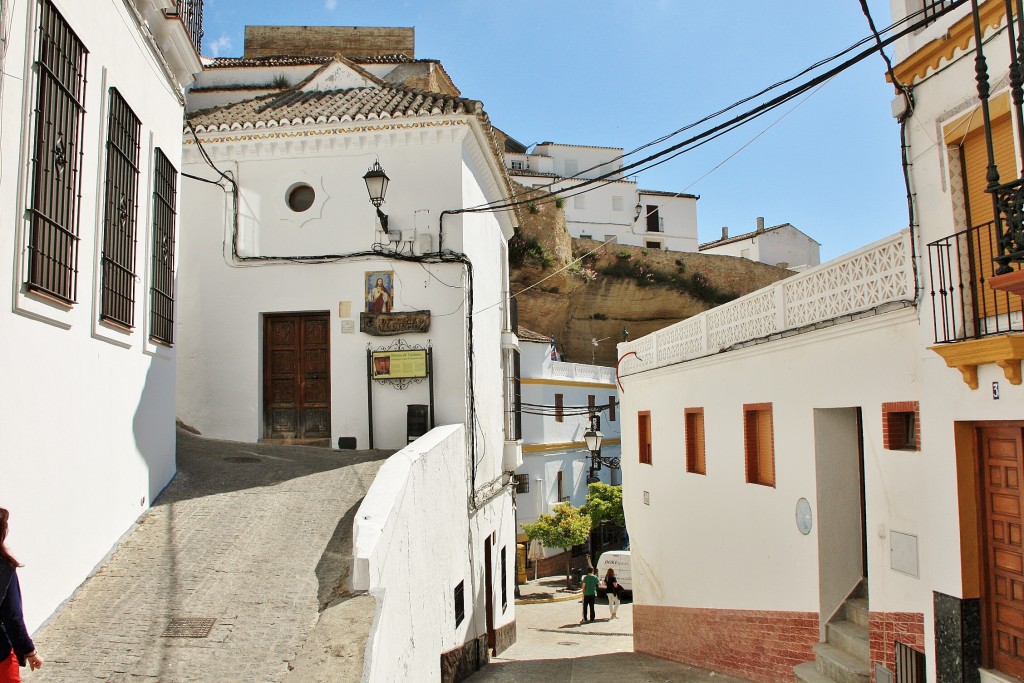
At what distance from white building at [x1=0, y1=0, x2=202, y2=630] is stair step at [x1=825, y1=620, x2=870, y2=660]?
6633mm

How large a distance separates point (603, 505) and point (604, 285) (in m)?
14.1

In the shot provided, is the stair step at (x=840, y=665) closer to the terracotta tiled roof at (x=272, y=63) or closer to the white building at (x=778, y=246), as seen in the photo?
the terracotta tiled roof at (x=272, y=63)

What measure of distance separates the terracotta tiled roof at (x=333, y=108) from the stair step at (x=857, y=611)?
7.61 m

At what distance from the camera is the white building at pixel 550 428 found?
29391mm

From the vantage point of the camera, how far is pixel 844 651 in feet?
25.1

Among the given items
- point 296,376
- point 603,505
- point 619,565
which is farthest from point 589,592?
point 603,505

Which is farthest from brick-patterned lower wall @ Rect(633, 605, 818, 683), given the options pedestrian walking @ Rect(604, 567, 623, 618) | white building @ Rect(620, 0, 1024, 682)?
pedestrian walking @ Rect(604, 567, 623, 618)

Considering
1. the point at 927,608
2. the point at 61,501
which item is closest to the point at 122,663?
the point at 61,501

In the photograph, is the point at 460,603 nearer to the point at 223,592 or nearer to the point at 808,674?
the point at 808,674

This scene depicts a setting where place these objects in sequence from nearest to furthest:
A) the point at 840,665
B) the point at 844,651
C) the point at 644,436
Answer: the point at 840,665 → the point at 844,651 → the point at 644,436

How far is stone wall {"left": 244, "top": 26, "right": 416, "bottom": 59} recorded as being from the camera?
21297mm

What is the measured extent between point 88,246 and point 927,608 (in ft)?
23.3

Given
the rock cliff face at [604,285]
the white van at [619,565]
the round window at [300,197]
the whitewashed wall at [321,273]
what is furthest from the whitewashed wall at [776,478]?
the rock cliff face at [604,285]

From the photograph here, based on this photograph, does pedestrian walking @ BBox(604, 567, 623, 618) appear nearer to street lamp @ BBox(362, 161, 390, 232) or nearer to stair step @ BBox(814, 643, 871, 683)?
stair step @ BBox(814, 643, 871, 683)
